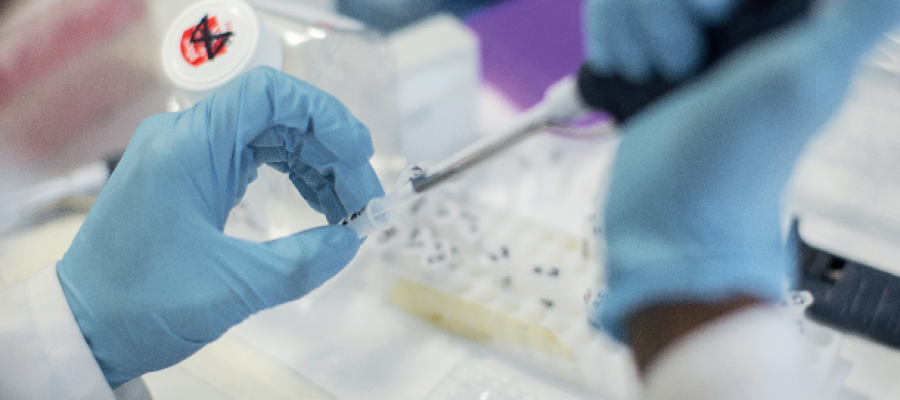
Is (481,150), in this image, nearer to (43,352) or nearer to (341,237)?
(341,237)

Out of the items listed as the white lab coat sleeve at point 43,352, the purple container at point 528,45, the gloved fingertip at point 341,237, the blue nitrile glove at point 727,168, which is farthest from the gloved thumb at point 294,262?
the purple container at point 528,45

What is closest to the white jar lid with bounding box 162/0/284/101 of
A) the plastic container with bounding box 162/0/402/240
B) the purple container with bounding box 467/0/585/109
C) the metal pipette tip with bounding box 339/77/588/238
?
the plastic container with bounding box 162/0/402/240

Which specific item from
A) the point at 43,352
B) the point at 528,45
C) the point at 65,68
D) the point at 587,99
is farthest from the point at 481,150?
the point at 65,68

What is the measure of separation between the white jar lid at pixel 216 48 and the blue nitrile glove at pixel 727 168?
416 mm

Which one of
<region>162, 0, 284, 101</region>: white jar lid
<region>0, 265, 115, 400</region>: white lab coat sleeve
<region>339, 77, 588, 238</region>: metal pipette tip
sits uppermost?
<region>162, 0, 284, 101</region>: white jar lid

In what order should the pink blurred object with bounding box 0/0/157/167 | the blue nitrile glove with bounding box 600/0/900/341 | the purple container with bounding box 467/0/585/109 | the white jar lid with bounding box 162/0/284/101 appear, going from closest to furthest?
the blue nitrile glove with bounding box 600/0/900/341
the white jar lid with bounding box 162/0/284/101
the pink blurred object with bounding box 0/0/157/167
the purple container with bounding box 467/0/585/109

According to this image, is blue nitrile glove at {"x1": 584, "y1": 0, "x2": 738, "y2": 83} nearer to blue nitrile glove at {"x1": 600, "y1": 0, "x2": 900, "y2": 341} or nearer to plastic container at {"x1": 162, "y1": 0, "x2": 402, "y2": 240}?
blue nitrile glove at {"x1": 600, "y1": 0, "x2": 900, "y2": 341}

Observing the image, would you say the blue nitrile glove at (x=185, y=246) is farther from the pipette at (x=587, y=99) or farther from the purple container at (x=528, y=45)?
the purple container at (x=528, y=45)

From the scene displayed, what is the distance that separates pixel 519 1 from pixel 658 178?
Result: 0.96 m

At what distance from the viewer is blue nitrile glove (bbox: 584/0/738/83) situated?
0.34 meters

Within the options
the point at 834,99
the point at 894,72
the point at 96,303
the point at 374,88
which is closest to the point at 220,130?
the point at 96,303

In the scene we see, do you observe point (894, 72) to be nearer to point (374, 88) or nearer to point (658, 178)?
point (658, 178)

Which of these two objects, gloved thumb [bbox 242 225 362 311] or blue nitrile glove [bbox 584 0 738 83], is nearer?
blue nitrile glove [bbox 584 0 738 83]

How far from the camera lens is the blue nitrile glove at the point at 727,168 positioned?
0.29 metres
